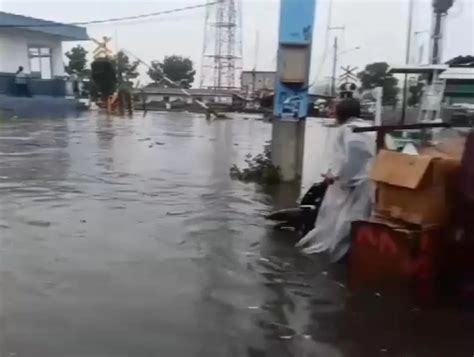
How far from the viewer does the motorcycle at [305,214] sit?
7.07 m

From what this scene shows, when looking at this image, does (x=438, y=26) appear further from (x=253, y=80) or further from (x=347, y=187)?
(x=253, y=80)

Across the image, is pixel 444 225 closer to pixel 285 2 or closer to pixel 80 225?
pixel 80 225

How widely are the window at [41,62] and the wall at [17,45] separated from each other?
27 centimetres

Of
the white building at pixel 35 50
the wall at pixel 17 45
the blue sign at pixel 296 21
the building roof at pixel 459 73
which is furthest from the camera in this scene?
the wall at pixel 17 45

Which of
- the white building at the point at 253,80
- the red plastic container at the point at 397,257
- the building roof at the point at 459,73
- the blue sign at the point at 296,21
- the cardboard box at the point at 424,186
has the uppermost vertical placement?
the blue sign at the point at 296,21

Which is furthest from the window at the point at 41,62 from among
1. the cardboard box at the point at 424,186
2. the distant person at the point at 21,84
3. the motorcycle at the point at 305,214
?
the cardboard box at the point at 424,186

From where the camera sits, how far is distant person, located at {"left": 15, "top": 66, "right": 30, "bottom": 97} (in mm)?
32562

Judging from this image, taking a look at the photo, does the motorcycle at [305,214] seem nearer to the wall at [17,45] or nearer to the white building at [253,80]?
the wall at [17,45]

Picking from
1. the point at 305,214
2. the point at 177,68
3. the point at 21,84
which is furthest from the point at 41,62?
the point at 177,68

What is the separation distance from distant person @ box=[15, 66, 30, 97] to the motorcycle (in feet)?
89.6

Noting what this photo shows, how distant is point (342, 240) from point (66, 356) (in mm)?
2992

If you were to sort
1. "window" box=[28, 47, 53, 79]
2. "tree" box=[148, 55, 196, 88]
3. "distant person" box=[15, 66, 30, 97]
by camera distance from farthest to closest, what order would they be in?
"tree" box=[148, 55, 196, 88]
"window" box=[28, 47, 53, 79]
"distant person" box=[15, 66, 30, 97]

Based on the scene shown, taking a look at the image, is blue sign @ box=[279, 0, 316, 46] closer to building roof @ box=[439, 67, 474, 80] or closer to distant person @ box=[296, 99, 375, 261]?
distant person @ box=[296, 99, 375, 261]

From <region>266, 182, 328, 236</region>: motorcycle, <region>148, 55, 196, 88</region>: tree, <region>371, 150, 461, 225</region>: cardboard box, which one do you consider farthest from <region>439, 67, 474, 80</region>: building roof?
<region>148, 55, 196, 88</region>: tree
